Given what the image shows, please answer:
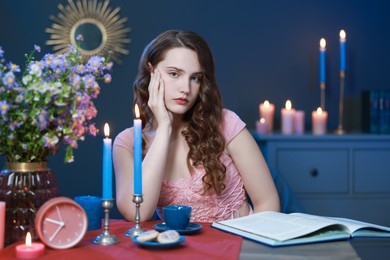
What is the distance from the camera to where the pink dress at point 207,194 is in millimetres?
2260

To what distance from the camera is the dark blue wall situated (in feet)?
13.3

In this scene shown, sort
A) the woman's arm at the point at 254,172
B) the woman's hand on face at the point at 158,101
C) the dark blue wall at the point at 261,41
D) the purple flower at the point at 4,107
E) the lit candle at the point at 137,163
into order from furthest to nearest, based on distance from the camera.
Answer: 1. the dark blue wall at the point at 261,41
2. the woman's arm at the point at 254,172
3. the woman's hand on face at the point at 158,101
4. the lit candle at the point at 137,163
5. the purple flower at the point at 4,107

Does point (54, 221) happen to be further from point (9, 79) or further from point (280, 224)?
point (280, 224)

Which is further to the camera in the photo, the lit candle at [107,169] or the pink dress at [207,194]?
the pink dress at [207,194]

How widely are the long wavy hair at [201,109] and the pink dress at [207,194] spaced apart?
31 mm

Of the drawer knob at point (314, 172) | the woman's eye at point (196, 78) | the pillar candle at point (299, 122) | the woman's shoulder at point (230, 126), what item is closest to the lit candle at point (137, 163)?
the woman's eye at point (196, 78)

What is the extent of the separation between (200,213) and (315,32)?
2.20 m

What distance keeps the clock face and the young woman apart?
0.73 metres

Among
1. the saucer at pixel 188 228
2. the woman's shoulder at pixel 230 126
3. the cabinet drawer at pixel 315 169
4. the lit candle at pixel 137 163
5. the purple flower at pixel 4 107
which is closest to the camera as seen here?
the purple flower at pixel 4 107

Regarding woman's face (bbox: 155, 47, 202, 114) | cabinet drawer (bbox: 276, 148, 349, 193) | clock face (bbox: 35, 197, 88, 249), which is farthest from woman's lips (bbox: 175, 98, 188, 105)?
cabinet drawer (bbox: 276, 148, 349, 193)

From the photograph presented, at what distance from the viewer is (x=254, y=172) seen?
2236 millimetres

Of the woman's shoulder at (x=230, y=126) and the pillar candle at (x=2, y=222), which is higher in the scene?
the woman's shoulder at (x=230, y=126)

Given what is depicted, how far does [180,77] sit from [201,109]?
0.22 meters

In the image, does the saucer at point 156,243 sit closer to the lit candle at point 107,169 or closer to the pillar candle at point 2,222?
the lit candle at point 107,169
